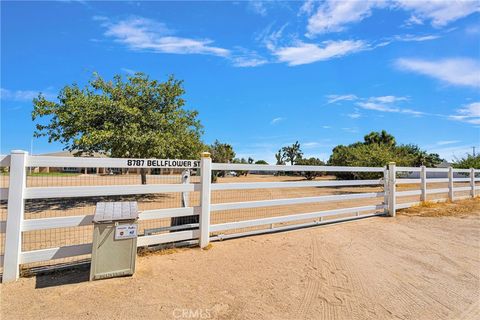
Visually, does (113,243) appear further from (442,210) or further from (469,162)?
(469,162)

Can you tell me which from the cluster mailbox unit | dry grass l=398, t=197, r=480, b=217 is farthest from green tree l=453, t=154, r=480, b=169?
the cluster mailbox unit

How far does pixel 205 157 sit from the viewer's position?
17.4ft

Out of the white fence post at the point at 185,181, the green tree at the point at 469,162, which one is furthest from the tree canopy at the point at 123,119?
the green tree at the point at 469,162

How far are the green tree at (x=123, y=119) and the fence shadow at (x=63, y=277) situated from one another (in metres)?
8.64

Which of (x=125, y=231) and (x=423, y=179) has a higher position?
(x=423, y=179)

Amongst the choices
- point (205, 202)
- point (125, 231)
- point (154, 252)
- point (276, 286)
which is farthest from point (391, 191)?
point (125, 231)

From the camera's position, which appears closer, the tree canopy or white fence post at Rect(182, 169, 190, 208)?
white fence post at Rect(182, 169, 190, 208)

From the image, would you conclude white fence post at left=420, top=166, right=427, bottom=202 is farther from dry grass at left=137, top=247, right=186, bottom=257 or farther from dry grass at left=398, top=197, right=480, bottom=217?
dry grass at left=137, top=247, right=186, bottom=257

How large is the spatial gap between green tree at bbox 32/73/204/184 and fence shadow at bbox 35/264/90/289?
864 cm

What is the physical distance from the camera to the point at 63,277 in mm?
3814

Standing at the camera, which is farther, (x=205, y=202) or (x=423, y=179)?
(x=423, y=179)

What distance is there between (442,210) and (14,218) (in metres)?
11.3

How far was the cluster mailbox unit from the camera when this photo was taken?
3617 millimetres

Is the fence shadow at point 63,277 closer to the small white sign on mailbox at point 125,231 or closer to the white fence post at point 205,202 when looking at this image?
the small white sign on mailbox at point 125,231
